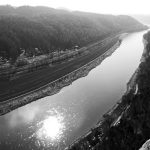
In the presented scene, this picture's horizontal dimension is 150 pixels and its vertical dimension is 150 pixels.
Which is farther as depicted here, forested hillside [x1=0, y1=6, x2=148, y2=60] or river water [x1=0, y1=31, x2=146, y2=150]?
forested hillside [x1=0, y1=6, x2=148, y2=60]

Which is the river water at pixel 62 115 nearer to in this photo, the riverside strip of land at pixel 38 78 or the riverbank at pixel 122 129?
the riverbank at pixel 122 129

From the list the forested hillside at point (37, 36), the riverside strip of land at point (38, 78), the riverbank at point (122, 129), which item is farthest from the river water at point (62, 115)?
the forested hillside at point (37, 36)

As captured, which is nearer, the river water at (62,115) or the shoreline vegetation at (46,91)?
the river water at (62,115)

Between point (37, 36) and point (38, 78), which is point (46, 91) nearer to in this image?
point (38, 78)

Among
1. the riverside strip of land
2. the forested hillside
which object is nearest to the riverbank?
the riverside strip of land

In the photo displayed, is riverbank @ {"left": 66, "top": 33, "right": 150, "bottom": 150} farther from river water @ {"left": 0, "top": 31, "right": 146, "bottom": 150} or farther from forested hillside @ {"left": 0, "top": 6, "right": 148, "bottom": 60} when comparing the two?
forested hillside @ {"left": 0, "top": 6, "right": 148, "bottom": 60}

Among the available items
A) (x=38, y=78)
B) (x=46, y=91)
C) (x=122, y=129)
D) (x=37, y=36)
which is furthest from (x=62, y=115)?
(x=37, y=36)
